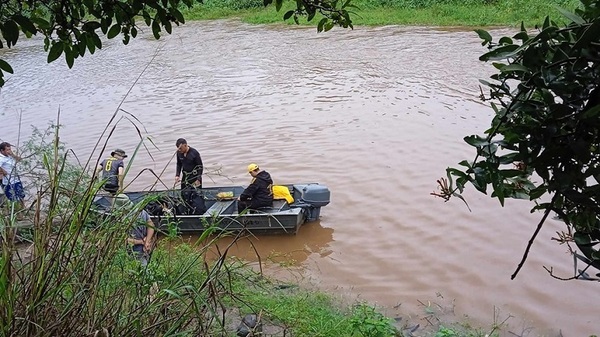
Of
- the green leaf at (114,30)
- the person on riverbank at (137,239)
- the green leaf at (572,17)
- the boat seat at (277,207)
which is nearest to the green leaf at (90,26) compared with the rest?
the green leaf at (114,30)

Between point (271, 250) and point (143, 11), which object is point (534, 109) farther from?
point (271, 250)

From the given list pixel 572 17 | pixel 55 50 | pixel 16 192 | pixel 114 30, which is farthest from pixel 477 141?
pixel 16 192

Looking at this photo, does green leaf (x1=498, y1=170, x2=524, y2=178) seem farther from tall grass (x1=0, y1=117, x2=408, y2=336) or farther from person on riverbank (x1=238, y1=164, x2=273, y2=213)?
person on riverbank (x1=238, y1=164, x2=273, y2=213)

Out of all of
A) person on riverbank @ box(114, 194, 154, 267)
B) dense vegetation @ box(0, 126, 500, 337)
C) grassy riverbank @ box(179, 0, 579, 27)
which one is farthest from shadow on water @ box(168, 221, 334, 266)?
grassy riverbank @ box(179, 0, 579, 27)

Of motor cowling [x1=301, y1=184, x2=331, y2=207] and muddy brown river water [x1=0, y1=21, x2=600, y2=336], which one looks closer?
muddy brown river water [x1=0, y1=21, x2=600, y2=336]

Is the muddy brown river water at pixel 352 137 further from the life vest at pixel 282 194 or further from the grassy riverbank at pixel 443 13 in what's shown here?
the grassy riverbank at pixel 443 13

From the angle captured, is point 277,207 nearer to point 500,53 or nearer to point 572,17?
point 500,53

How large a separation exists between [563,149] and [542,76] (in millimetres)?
164

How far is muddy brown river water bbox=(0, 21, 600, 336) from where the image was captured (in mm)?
7402

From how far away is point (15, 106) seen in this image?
1661 centimetres

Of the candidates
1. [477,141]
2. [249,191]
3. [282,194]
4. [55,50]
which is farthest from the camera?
[282,194]

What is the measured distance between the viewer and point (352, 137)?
1279 cm

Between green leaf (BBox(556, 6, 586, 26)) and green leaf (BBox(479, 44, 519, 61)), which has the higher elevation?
green leaf (BBox(556, 6, 586, 26))

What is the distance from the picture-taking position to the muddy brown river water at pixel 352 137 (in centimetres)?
740
